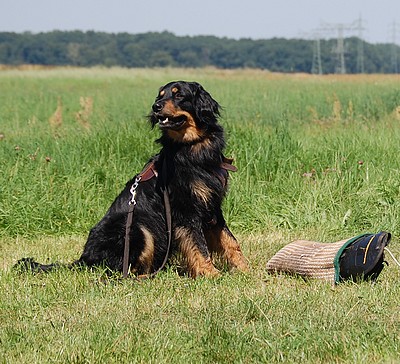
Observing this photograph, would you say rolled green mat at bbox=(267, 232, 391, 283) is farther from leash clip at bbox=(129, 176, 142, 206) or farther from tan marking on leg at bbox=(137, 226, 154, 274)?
leash clip at bbox=(129, 176, 142, 206)

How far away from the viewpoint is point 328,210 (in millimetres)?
7410

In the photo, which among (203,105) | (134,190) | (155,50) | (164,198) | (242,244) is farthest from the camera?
(155,50)

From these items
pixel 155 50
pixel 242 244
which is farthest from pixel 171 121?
pixel 155 50

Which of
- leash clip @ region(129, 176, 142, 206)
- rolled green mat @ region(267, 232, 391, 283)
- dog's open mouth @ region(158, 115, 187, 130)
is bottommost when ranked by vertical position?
rolled green mat @ region(267, 232, 391, 283)

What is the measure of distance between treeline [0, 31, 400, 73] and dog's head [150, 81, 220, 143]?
8838 centimetres

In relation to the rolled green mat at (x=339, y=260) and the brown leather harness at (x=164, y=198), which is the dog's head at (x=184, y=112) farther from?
the rolled green mat at (x=339, y=260)

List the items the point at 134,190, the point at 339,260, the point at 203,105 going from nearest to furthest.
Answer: the point at 339,260, the point at 203,105, the point at 134,190

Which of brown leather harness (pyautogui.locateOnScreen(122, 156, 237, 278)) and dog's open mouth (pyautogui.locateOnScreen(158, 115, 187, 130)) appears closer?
dog's open mouth (pyautogui.locateOnScreen(158, 115, 187, 130))

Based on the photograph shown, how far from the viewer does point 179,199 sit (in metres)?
5.51

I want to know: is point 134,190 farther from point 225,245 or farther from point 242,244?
point 242,244

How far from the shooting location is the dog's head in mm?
5332

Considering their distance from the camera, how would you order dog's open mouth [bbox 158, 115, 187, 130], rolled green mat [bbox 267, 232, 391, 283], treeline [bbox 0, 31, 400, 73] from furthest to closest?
treeline [bbox 0, 31, 400, 73], dog's open mouth [bbox 158, 115, 187, 130], rolled green mat [bbox 267, 232, 391, 283]

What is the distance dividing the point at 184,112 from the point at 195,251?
1.12 m

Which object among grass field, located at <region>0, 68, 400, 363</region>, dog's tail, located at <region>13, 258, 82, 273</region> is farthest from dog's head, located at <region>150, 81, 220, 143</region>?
dog's tail, located at <region>13, 258, 82, 273</region>
